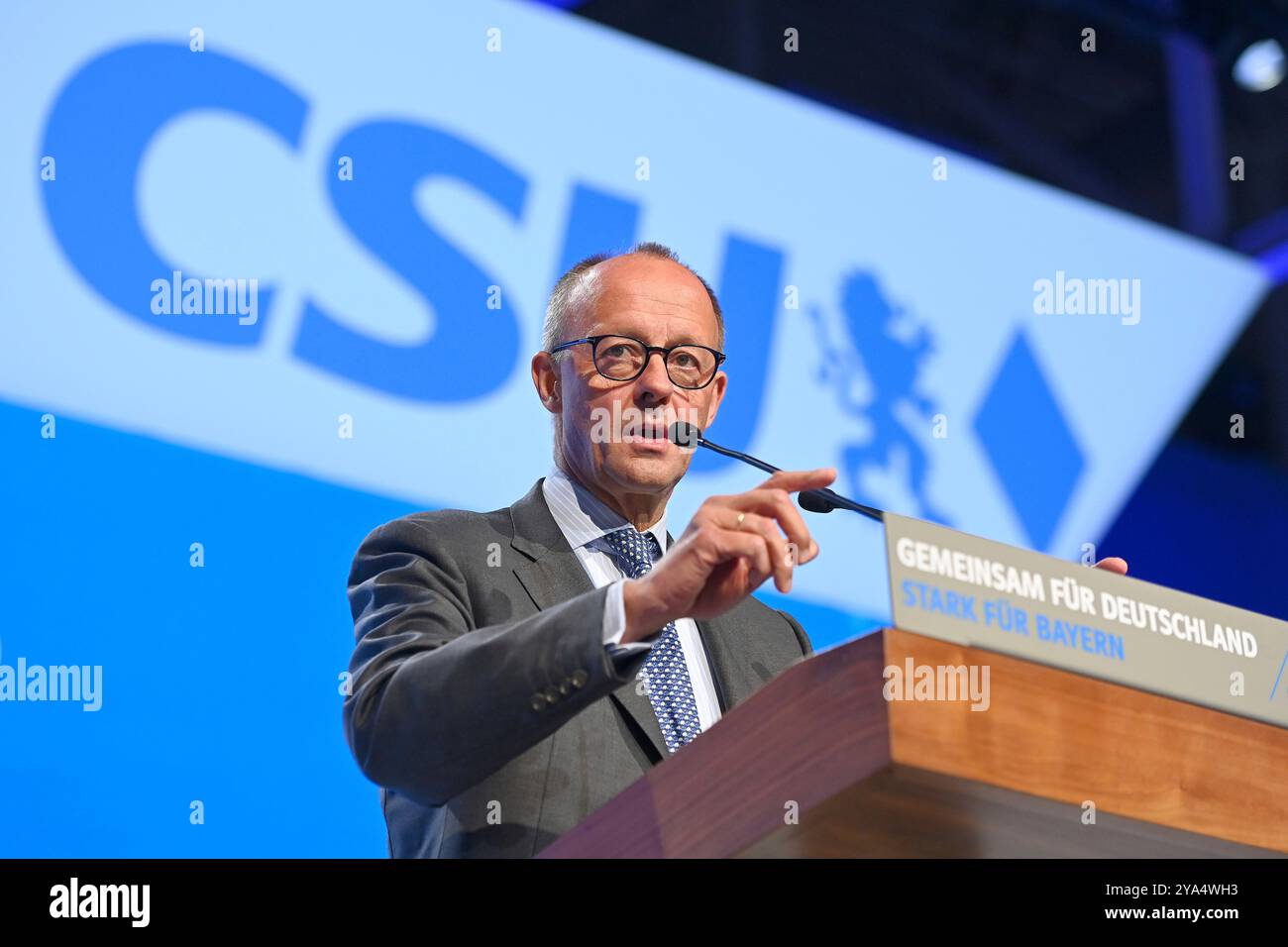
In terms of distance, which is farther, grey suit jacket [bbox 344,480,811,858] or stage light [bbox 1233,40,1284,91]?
stage light [bbox 1233,40,1284,91]

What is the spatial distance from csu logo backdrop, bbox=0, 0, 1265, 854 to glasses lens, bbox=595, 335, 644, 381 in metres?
0.69

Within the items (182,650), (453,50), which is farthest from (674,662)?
(453,50)

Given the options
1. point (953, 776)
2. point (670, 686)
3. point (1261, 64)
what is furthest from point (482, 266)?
point (1261, 64)

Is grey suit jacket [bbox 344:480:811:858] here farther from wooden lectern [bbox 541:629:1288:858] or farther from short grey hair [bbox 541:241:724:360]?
short grey hair [bbox 541:241:724:360]

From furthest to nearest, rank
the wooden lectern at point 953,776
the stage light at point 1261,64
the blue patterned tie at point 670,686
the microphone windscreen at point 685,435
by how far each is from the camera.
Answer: the stage light at point 1261,64 → the blue patterned tie at point 670,686 → the microphone windscreen at point 685,435 → the wooden lectern at point 953,776

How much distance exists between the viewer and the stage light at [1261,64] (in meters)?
4.35

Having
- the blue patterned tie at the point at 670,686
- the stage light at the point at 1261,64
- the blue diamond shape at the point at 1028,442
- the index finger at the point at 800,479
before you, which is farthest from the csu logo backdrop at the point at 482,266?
the index finger at the point at 800,479

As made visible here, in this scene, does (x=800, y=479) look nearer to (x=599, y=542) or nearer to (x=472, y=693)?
(x=472, y=693)

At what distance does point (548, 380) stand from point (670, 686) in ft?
1.97

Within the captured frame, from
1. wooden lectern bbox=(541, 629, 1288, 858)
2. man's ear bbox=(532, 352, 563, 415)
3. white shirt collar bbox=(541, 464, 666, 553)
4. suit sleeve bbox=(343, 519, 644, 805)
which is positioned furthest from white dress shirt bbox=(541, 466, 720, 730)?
wooden lectern bbox=(541, 629, 1288, 858)

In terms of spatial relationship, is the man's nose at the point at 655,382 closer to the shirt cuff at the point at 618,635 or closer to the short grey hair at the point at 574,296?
the short grey hair at the point at 574,296

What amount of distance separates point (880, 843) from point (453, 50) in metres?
2.15

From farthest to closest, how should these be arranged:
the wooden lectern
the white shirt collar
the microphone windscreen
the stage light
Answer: the stage light → the white shirt collar → the microphone windscreen → the wooden lectern

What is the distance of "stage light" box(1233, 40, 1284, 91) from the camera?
14.3 feet
